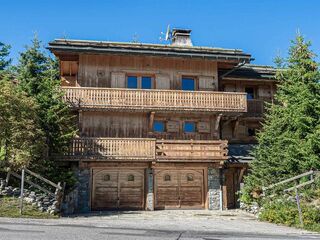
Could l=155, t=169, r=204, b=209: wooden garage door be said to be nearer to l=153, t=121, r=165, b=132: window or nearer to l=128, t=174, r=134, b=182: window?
l=128, t=174, r=134, b=182: window

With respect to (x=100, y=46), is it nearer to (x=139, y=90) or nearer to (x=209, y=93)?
(x=139, y=90)

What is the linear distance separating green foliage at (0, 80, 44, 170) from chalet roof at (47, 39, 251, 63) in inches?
247

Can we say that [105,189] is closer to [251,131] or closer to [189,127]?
[189,127]

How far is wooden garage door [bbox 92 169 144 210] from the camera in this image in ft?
79.4

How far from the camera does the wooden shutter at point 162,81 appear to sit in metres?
26.1

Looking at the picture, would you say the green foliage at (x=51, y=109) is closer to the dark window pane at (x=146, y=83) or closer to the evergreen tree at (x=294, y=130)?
the dark window pane at (x=146, y=83)

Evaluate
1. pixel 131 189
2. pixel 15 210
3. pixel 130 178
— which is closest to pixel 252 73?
pixel 130 178

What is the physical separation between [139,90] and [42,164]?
766cm

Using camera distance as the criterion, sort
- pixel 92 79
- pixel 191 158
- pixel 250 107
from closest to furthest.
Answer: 1. pixel 191 158
2. pixel 92 79
3. pixel 250 107

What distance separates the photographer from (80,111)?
24.3 metres

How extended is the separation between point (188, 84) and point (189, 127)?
291cm

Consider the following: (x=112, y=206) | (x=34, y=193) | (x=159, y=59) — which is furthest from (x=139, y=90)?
(x=34, y=193)

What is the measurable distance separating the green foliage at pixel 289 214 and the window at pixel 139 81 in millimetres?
→ 11444

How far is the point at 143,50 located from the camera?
2523 cm
